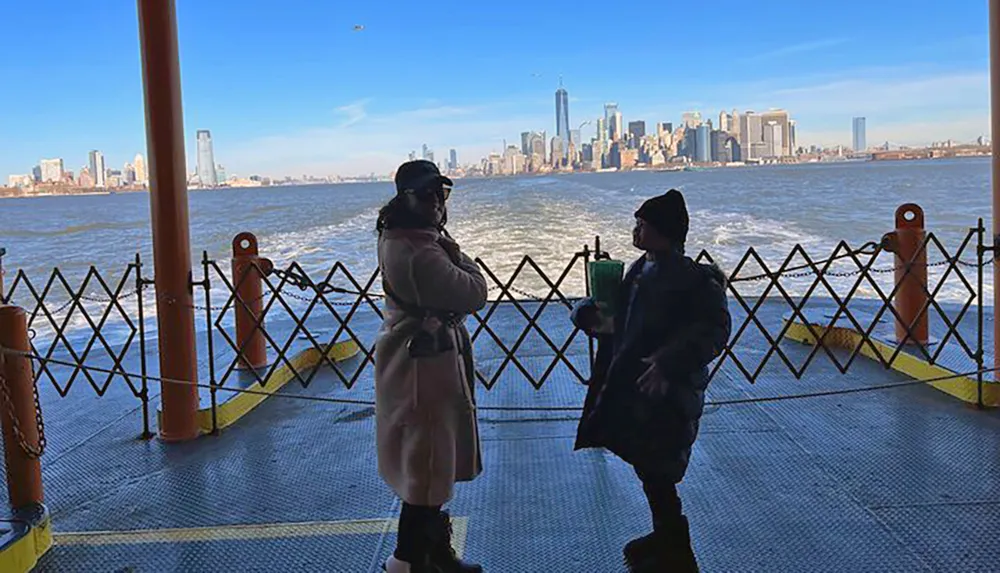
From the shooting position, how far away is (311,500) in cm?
373

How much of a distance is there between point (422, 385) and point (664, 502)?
2.97ft

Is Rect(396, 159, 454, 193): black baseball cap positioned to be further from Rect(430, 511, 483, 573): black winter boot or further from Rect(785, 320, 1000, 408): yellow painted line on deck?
Rect(785, 320, 1000, 408): yellow painted line on deck

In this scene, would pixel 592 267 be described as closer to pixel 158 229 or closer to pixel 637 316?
pixel 637 316

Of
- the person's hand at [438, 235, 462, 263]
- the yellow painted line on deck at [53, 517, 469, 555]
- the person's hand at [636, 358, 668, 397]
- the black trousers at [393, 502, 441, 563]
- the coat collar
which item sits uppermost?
the coat collar

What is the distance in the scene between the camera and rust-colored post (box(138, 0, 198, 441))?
4543 mm

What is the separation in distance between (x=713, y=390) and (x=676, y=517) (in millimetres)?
2973

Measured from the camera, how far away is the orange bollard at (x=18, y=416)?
10.6ft

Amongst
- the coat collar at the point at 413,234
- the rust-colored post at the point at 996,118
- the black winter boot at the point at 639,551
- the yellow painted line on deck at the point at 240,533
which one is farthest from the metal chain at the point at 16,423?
the rust-colored post at the point at 996,118

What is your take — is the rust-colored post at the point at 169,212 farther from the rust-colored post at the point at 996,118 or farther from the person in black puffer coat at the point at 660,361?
the rust-colored post at the point at 996,118

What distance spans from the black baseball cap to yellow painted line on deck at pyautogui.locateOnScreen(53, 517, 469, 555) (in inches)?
57.9

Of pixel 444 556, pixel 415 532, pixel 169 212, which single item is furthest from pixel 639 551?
pixel 169 212

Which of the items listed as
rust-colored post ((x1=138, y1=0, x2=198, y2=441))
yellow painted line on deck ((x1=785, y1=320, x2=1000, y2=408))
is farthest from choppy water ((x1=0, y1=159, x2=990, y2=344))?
rust-colored post ((x1=138, y1=0, x2=198, y2=441))

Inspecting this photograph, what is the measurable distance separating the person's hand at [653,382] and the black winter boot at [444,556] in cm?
80

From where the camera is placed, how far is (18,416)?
10.8ft
